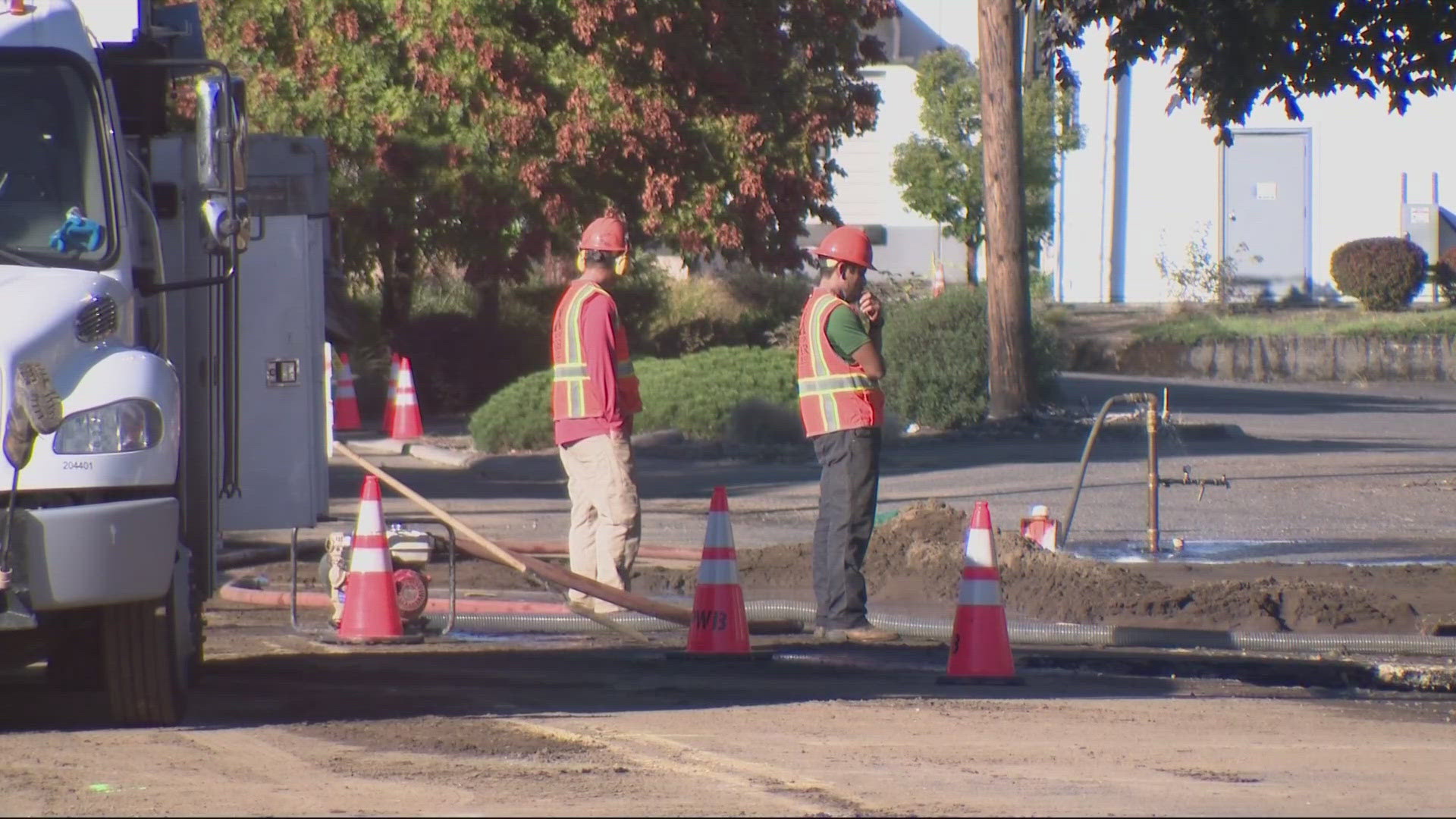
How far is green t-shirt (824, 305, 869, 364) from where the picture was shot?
30.1 feet

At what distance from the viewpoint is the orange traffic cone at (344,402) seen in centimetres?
2256

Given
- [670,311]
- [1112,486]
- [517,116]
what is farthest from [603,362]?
[670,311]

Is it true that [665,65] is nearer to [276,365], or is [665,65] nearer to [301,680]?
[276,365]

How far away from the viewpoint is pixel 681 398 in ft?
68.4

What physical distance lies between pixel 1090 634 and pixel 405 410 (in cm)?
1343

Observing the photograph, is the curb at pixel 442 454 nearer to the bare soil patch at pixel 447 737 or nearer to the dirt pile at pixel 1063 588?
the dirt pile at pixel 1063 588

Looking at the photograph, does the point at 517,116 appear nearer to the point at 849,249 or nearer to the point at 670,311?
the point at 670,311

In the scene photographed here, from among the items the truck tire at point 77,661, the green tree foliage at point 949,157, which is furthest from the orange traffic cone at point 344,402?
the green tree foliage at point 949,157

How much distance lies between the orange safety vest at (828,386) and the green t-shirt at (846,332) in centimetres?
2

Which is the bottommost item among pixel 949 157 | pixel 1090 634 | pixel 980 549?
pixel 1090 634

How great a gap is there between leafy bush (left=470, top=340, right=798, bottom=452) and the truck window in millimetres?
13505

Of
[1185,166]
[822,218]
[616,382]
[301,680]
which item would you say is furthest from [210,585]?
[1185,166]

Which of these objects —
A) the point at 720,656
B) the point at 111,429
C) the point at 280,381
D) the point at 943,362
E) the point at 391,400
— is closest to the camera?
the point at 111,429

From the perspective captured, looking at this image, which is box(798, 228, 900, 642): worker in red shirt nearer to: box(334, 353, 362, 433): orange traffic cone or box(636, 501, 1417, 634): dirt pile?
box(636, 501, 1417, 634): dirt pile
